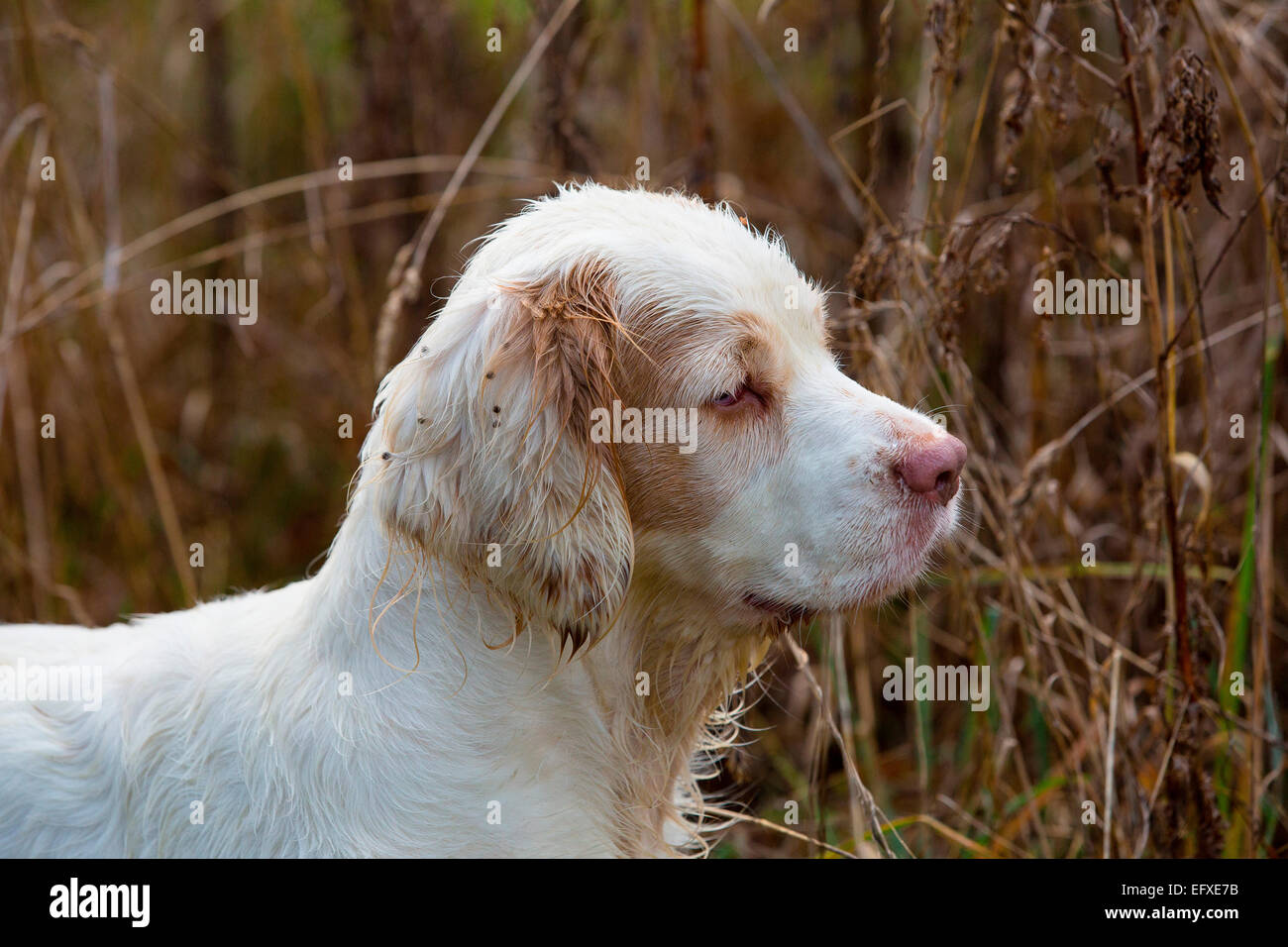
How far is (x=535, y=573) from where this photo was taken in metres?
1.98

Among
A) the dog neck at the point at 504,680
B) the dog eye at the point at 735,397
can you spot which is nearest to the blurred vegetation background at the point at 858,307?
the dog neck at the point at 504,680

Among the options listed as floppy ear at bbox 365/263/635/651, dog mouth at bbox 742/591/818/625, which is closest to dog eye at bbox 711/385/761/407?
floppy ear at bbox 365/263/635/651

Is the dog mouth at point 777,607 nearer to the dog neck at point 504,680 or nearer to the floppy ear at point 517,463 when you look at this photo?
the dog neck at point 504,680

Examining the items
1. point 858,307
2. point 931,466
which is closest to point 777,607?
point 931,466

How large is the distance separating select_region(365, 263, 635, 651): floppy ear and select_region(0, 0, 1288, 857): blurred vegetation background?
813 mm

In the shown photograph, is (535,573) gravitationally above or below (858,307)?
below

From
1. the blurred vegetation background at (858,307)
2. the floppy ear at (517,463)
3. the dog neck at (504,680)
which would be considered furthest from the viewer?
the blurred vegetation background at (858,307)

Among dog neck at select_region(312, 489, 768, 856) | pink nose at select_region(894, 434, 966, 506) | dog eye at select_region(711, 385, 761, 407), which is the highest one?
dog eye at select_region(711, 385, 761, 407)

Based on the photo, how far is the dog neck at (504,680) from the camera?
6.81 feet

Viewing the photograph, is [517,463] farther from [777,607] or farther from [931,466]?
[931,466]

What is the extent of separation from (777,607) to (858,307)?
1634 millimetres

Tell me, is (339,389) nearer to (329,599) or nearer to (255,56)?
(255,56)

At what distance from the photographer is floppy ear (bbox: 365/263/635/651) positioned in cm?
197

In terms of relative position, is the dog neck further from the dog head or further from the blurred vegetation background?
the blurred vegetation background
